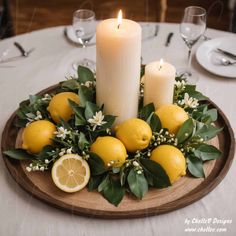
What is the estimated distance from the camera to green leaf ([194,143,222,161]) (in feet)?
2.64

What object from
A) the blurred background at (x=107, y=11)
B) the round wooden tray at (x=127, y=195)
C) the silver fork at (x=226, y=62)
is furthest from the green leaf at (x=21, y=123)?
the blurred background at (x=107, y=11)

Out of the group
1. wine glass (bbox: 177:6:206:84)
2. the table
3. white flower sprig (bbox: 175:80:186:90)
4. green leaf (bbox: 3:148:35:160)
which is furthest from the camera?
wine glass (bbox: 177:6:206:84)

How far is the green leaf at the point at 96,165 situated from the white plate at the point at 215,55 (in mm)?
518

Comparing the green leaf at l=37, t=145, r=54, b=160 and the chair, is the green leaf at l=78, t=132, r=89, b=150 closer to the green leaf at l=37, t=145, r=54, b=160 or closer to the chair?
the green leaf at l=37, t=145, r=54, b=160

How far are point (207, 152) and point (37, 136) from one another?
340 millimetres

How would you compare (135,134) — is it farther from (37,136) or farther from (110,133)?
(37,136)

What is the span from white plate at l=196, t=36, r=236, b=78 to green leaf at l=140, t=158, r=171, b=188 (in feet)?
1.54

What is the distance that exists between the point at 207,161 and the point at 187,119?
95 mm

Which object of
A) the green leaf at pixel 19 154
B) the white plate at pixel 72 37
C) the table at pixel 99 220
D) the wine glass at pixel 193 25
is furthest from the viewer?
the white plate at pixel 72 37

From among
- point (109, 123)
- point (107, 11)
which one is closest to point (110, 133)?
point (109, 123)

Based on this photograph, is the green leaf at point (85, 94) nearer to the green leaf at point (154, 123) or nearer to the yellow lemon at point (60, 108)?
the yellow lemon at point (60, 108)

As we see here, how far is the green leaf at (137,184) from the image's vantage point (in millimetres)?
725

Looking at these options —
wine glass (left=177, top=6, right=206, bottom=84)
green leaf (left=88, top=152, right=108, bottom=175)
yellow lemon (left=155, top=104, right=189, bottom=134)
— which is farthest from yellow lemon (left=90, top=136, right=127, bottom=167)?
wine glass (left=177, top=6, right=206, bottom=84)

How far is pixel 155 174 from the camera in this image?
740 millimetres
